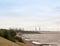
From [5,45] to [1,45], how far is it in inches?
29.2

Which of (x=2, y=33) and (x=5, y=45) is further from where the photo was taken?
(x=2, y=33)

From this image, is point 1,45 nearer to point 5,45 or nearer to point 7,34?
point 5,45

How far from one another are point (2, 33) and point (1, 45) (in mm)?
13216

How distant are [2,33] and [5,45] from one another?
12694mm

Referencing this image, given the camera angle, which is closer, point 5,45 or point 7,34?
point 5,45

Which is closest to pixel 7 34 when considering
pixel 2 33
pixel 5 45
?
pixel 2 33

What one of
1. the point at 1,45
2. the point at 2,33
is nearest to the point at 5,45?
the point at 1,45

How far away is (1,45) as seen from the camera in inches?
1073

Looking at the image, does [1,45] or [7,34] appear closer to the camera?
[1,45]

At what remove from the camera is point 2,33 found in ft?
132

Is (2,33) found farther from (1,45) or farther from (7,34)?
(1,45)

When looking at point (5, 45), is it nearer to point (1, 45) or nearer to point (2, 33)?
point (1, 45)

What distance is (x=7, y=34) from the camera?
41.9 m
